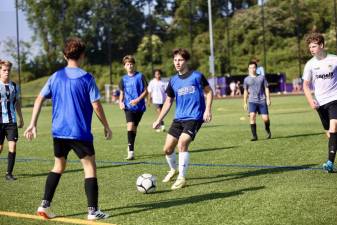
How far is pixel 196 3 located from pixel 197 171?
66.5m

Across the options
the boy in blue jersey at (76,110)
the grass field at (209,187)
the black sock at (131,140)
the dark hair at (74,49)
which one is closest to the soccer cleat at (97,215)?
the boy in blue jersey at (76,110)

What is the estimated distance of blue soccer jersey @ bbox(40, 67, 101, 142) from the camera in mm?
6355

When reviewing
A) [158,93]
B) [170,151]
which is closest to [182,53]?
[170,151]

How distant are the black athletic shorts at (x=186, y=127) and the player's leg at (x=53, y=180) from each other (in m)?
2.40

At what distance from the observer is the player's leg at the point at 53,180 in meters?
6.40

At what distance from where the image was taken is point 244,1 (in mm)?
76438

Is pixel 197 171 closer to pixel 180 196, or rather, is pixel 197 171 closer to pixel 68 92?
pixel 180 196

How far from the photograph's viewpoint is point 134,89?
12.4 m

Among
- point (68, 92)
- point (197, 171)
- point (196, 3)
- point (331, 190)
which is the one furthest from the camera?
point (196, 3)

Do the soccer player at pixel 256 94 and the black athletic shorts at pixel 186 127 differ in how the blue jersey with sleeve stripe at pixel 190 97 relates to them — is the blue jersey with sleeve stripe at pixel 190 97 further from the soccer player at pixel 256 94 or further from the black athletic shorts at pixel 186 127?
the soccer player at pixel 256 94

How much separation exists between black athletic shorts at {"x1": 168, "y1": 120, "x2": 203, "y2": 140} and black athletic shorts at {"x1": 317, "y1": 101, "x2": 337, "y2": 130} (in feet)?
7.06

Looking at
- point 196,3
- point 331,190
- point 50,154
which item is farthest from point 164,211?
point 196,3

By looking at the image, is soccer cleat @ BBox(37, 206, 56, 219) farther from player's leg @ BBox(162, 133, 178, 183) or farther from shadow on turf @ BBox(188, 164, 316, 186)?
shadow on turf @ BBox(188, 164, 316, 186)

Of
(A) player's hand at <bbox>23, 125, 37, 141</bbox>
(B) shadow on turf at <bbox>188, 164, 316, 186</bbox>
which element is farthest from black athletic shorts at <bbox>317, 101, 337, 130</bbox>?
(A) player's hand at <bbox>23, 125, 37, 141</bbox>
